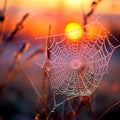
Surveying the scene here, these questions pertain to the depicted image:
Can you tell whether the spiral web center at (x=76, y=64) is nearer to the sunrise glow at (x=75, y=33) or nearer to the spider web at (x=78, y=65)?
the spider web at (x=78, y=65)

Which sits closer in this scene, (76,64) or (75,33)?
(75,33)

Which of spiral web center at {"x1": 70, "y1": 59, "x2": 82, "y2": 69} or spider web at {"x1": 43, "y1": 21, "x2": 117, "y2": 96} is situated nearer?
spider web at {"x1": 43, "y1": 21, "x2": 117, "y2": 96}

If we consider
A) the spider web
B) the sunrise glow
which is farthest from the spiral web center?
the sunrise glow

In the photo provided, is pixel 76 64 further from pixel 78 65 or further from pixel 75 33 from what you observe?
pixel 75 33

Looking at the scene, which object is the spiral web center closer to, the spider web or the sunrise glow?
the spider web

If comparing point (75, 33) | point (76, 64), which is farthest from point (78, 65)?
point (75, 33)

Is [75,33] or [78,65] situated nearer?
[75,33]

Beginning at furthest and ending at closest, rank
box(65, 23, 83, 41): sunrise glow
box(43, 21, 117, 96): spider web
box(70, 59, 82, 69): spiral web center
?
box(70, 59, 82, 69): spiral web center < box(43, 21, 117, 96): spider web < box(65, 23, 83, 41): sunrise glow

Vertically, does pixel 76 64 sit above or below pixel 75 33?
below

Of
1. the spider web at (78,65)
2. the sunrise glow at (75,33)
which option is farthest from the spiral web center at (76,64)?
the sunrise glow at (75,33)

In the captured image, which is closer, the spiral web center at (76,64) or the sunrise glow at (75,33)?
the sunrise glow at (75,33)

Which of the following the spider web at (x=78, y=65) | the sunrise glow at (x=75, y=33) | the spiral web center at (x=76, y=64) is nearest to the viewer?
the sunrise glow at (x=75, y=33)
